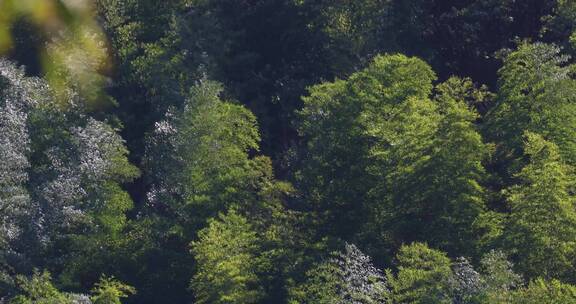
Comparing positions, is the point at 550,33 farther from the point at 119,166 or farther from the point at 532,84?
the point at 119,166

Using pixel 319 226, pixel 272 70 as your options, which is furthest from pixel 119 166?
pixel 272 70

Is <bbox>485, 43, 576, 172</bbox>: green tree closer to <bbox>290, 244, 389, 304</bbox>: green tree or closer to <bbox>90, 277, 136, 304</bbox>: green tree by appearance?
<bbox>290, 244, 389, 304</bbox>: green tree

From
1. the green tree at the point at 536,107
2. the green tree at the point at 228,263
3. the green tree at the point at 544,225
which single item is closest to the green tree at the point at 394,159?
the green tree at the point at 536,107

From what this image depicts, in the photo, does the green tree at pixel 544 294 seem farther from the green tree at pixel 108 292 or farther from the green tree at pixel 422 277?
the green tree at pixel 108 292

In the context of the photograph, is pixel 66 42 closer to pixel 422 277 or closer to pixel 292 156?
pixel 292 156

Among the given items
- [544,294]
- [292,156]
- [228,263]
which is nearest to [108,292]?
[228,263]

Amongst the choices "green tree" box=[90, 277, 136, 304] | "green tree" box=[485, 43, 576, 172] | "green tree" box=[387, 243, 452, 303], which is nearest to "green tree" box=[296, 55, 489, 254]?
"green tree" box=[485, 43, 576, 172]

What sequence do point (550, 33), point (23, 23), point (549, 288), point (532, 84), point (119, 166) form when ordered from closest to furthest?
1. point (549, 288)
2. point (532, 84)
3. point (119, 166)
4. point (550, 33)
5. point (23, 23)
